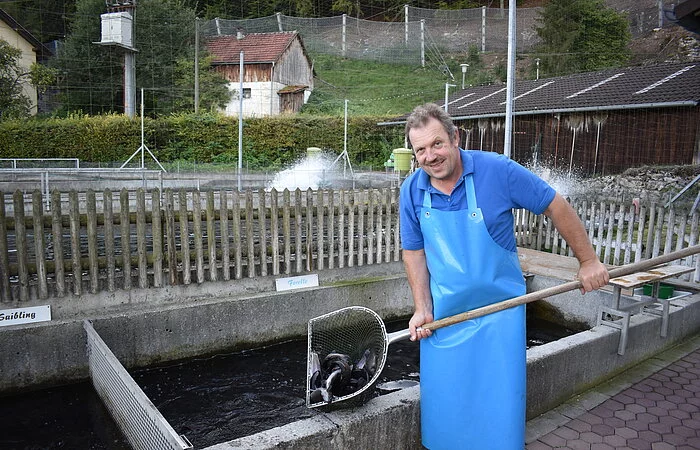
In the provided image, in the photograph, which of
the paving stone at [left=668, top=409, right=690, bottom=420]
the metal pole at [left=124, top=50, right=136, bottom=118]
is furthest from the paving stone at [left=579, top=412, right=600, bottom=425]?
the metal pole at [left=124, top=50, right=136, bottom=118]

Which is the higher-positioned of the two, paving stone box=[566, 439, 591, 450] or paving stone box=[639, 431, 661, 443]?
paving stone box=[566, 439, 591, 450]

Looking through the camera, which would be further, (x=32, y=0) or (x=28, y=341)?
(x=32, y=0)

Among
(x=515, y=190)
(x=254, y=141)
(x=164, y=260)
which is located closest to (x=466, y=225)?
(x=515, y=190)

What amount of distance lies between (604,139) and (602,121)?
0.64 meters

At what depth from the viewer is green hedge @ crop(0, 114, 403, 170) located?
30781 millimetres

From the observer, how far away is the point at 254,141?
33.7 metres

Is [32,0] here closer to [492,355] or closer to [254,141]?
[254,141]

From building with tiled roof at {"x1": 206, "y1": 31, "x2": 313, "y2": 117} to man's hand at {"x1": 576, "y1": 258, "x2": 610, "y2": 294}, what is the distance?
4102cm

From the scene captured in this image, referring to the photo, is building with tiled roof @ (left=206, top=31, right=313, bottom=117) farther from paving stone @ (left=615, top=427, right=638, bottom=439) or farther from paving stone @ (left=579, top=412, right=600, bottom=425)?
paving stone @ (left=615, top=427, right=638, bottom=439)

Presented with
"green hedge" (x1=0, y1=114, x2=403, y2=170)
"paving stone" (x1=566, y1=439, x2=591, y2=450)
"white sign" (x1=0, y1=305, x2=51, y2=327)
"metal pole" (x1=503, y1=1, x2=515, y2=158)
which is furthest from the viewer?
"green hedge" (x1=0, y1=114, x2=403, y2=170)

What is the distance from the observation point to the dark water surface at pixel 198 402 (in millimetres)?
4652

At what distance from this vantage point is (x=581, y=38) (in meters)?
44.2

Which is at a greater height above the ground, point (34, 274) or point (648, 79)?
point (648, 79)

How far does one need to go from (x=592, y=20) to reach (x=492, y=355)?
158 feet
